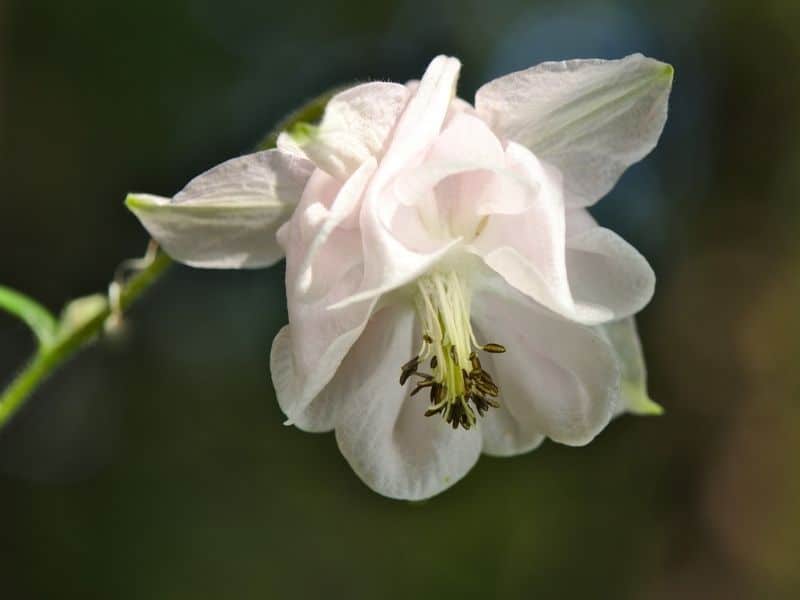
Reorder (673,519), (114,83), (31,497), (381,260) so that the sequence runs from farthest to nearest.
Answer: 1. (114,83)
2. (31,497)
3. (673,519)
4. (381,260)

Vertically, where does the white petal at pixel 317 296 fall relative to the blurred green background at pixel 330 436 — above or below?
above

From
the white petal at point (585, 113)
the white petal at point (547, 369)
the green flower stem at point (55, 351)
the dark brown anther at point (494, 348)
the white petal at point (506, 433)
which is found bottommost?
the white petal at point (506, 433)

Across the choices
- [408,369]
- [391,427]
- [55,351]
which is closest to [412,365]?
[408,369]

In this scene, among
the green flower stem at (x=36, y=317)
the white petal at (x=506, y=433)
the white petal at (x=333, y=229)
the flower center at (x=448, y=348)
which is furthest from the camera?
the green flower stem at (x=36, y=317)

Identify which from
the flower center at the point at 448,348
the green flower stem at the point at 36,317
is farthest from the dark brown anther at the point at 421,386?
the green flower stem at the point at 36,317

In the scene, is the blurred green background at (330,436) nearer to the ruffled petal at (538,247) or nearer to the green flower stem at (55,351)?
the green flower stem at (55,351)

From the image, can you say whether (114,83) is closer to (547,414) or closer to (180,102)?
(180,102)

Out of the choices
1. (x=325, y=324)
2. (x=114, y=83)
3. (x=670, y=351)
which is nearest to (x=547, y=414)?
(x=325, y=324)

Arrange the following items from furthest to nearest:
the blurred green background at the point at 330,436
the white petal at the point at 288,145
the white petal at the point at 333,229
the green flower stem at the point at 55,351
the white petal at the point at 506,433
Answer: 1. the blurred green background at the point at 330,436
2. the green flower stem at the point at 55,351
3. the white petal at the point at 506,433
4. the white petal at the point at 288,145
5. the white petal at the point at 333,229
